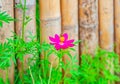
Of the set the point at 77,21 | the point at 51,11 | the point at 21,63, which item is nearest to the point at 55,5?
the point at 51,11

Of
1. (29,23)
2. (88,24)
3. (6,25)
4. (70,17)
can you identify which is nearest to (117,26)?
(88,24)

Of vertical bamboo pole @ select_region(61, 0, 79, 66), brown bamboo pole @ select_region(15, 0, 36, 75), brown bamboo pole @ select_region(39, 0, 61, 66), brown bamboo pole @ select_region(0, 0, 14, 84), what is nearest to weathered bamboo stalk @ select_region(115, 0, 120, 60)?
vertical bamboo pole @ select_region(61, 0, 79, 66)

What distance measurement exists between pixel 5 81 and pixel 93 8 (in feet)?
2.73

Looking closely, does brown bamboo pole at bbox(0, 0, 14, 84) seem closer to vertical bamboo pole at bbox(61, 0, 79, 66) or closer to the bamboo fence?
the bamboo fence

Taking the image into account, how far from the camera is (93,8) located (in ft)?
10.5

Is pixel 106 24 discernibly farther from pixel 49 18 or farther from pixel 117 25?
pixel 49 18

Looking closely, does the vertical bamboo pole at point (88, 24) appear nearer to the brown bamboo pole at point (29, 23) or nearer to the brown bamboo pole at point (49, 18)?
the brown bamboo pole at point (49, 18)

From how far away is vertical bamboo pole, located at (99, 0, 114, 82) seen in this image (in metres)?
Result: 3.27

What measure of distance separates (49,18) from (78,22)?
0.30m

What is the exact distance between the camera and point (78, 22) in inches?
127

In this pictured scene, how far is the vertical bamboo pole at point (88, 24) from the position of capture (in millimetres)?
3193

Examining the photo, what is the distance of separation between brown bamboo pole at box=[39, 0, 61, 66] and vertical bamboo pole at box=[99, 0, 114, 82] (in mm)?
384

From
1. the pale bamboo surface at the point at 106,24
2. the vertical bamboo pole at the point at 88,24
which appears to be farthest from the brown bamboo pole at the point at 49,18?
the pale bamboo surface at the point at 106,24

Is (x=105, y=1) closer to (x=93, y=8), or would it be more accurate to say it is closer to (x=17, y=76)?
(x=93, y=8)
